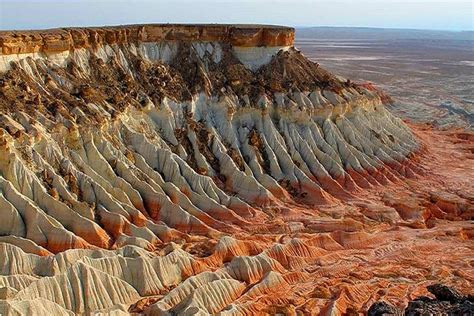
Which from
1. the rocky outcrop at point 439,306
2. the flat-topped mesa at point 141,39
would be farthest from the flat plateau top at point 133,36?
the rocky outcrop at point 439,306

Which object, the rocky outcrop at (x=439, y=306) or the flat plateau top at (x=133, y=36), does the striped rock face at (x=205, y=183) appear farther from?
the rocky outcrop at (x=439, y=306)

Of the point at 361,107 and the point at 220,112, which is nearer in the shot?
the point at 220,112

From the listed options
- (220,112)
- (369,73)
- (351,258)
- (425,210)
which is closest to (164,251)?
(351,258)

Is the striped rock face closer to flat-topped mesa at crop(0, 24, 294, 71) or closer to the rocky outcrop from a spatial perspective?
flat-topped mesa at crop(0, 24, 294, 71)

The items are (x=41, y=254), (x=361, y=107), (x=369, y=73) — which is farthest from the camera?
(x=369, y=73)

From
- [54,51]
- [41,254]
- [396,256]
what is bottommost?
[396,256]

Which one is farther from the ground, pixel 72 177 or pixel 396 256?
pixel 72 177

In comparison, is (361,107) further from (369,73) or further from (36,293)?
(369,73)
